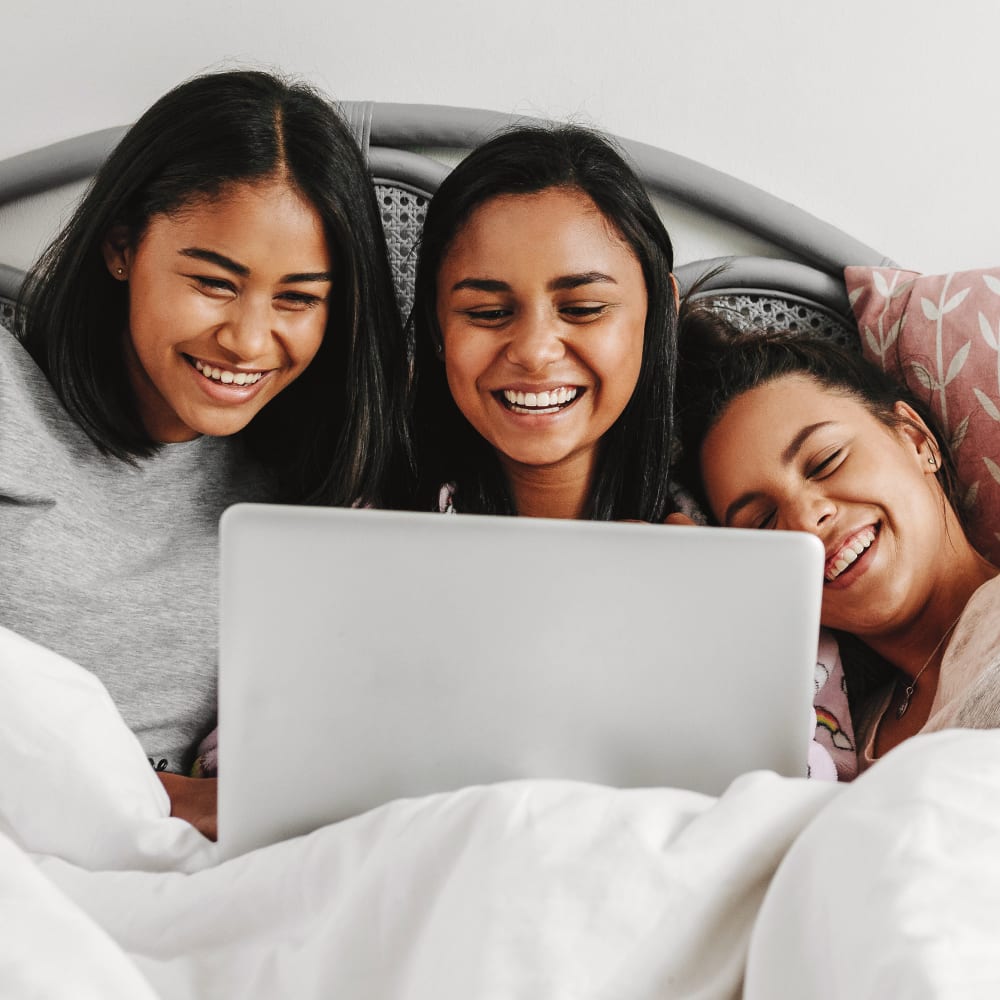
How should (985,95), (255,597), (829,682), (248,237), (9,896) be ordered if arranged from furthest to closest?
(985,95) < (829,682) < (248,237) < (255,597) < (9,896)

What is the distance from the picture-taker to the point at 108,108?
5.14 ft

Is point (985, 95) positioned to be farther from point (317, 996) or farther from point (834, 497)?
point (317, 996)

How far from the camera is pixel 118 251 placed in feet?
3.81

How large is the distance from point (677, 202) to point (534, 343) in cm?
54

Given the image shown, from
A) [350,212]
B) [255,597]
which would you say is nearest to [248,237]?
[350,212]

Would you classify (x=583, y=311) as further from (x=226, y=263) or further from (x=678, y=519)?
(x=226, y=263)

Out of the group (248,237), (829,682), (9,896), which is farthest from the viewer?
(829,682)

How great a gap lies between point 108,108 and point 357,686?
1291 mm

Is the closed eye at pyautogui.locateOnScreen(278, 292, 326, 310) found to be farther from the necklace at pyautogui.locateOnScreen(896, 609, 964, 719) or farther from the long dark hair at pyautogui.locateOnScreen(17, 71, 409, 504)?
the necklace at pyautogui.locateOnScreen(896, 609, 964, 719)

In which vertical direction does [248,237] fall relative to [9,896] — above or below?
above

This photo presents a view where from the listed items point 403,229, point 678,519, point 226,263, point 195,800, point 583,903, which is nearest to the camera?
point 583,903

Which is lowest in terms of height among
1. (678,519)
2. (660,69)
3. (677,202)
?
(678,519)

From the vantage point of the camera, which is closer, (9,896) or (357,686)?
(9,896)

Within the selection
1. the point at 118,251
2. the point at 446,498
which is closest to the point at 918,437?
the point at 446,498
